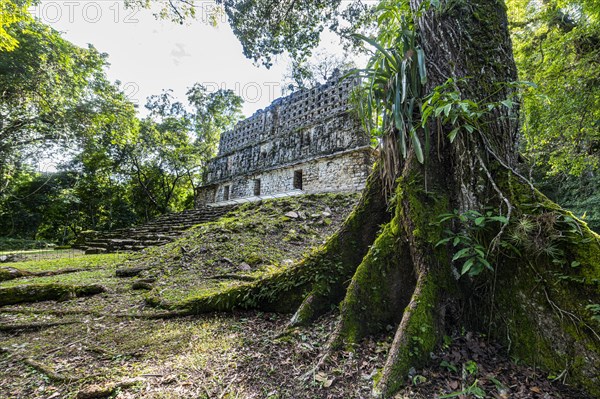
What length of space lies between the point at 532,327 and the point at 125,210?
80.2 ft

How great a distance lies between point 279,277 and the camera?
105 inches

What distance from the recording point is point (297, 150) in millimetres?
11289

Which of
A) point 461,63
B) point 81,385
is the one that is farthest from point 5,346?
point 461,63

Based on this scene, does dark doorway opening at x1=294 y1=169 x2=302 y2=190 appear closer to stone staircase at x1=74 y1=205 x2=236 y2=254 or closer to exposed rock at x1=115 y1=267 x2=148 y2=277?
stone staircase at x1=74 y1=205 x2=236 y2=254

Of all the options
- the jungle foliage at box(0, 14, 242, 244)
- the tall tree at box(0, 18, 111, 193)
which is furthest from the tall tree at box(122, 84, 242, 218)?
the tall tree at box(0, 18, 111, 193)

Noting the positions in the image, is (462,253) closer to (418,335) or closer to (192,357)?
(418,335)

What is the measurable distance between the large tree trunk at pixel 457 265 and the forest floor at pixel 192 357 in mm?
128

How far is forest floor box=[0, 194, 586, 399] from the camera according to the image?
1.48 meters

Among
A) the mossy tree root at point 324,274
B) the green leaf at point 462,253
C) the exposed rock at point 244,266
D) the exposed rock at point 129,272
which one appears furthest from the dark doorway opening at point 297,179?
the green leaf at point 462,253

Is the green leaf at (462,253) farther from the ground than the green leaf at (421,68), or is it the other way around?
the green leaf at (421,68)

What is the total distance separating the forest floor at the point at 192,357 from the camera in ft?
4.86

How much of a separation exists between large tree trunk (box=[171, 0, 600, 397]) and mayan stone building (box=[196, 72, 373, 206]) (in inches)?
227

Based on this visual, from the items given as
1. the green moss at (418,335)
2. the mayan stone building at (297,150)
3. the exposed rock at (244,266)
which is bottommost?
the exposed rock at (244,266)

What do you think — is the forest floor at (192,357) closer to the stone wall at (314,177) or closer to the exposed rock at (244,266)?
the exposed rock at (244,266)
